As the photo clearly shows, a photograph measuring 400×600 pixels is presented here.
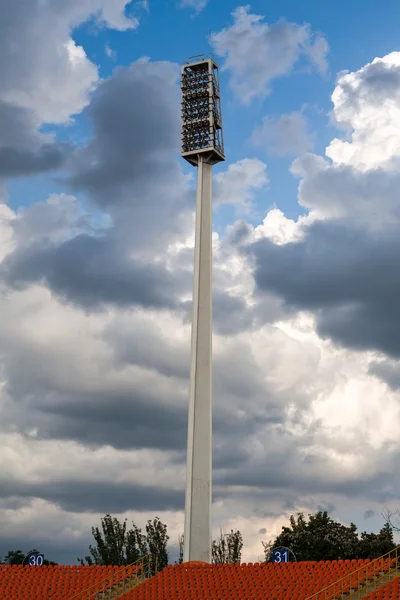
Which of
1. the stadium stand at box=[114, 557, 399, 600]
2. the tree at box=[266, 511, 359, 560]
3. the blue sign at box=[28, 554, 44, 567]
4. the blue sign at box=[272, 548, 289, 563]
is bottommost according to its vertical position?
the stadium stand at box=[114, 557, 399, 600]

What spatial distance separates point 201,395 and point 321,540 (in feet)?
88.2

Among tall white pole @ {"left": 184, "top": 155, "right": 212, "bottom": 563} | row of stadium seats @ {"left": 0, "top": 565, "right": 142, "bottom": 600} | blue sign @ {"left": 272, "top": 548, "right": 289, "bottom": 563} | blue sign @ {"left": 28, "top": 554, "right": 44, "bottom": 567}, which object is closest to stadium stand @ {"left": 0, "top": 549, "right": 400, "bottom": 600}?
row of stadium seats @ {"left": 0, "top": 565, "right": 142, "bottom": 600}

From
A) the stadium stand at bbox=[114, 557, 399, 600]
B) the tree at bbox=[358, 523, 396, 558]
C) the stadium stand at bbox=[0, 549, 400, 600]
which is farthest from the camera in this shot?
the tree at bbox=[358, 523, 396, 558]

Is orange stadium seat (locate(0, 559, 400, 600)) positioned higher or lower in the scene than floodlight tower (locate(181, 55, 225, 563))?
lower

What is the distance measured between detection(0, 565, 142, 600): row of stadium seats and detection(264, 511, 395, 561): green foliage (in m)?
25.7

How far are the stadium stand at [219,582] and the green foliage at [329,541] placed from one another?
77.3ft

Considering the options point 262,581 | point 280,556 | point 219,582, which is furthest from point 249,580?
point 280,556

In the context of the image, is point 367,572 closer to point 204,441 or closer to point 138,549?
point 204,441

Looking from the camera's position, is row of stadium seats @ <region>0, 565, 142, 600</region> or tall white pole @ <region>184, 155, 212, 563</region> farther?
tall white pole @ <region>184, 155, 212, 563</region>

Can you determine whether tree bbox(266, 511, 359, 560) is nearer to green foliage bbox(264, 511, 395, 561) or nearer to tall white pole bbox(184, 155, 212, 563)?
green foliage bbox(264, 511, 395, 561)

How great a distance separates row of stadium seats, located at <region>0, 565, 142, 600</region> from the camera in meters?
43.7

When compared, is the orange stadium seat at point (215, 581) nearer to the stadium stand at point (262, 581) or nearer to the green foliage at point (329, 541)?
the stadium stand at point (262, 581)

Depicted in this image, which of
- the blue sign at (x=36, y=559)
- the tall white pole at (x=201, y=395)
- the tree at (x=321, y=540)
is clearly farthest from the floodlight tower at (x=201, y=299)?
the tree at (x=321, y=540)

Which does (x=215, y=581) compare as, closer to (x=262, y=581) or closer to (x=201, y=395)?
(x=262, y=581)
